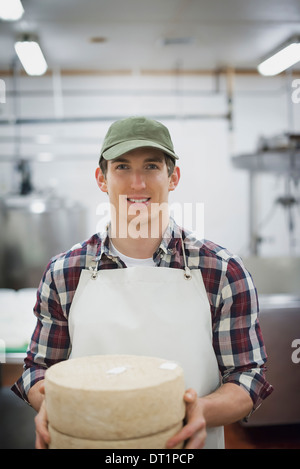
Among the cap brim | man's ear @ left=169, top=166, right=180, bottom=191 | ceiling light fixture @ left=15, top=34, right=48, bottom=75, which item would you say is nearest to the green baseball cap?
the cap brim

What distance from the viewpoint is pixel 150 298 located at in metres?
1.19

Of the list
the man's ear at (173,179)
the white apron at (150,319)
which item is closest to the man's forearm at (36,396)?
the white apron at (150,319)

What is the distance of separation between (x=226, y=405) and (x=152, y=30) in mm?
3774

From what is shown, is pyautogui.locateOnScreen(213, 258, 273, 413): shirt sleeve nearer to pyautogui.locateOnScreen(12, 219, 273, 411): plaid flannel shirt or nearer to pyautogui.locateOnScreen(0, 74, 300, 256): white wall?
pyautogui.locateOnScreen(12, 219, 273, 411): plaid flannel shirt

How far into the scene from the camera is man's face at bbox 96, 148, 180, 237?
3.80 feet

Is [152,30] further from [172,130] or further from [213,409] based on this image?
[213,409]

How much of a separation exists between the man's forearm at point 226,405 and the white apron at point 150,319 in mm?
69

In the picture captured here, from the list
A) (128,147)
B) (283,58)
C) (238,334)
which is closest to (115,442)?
(238,334)

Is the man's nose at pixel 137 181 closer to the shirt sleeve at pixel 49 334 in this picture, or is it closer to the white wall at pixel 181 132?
the shirt sleeve at pixel 49 334

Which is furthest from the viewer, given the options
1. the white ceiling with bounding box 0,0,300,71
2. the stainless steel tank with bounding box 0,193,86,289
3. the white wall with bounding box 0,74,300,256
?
the white wall with bounding box 0,74,300,256

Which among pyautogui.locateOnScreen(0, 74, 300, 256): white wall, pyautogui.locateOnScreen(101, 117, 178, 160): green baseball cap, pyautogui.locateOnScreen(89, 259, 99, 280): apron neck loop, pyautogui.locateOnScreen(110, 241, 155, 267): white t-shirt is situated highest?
pyautogui.locateOnScreen(0, 74, 300, 256): white wall

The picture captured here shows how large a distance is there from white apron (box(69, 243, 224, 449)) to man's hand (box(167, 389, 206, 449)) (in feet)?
0.84

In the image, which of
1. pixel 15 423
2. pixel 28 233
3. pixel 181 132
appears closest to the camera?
pixel 15 423

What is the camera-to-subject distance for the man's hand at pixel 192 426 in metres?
0.87
